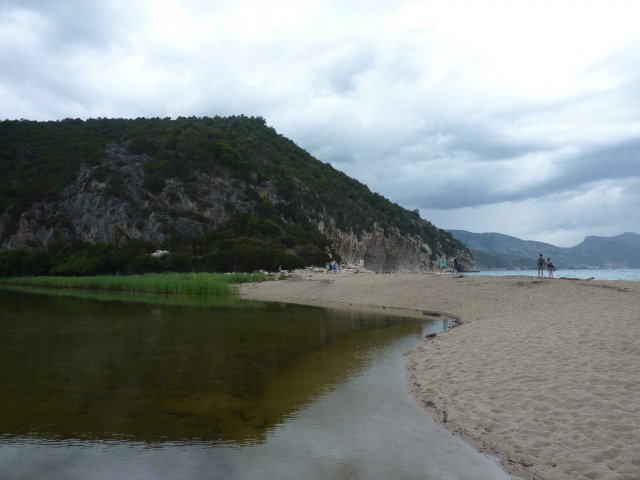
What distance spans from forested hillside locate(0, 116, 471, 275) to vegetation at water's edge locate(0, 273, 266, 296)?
844 centimetres

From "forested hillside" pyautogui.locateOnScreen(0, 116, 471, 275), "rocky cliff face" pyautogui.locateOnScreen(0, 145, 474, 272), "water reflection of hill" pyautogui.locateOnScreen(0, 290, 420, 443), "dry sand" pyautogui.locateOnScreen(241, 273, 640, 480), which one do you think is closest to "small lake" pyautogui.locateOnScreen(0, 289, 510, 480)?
"water reflection of hill" pyautogui.locateOnScreen(0, 290, 420, 443)

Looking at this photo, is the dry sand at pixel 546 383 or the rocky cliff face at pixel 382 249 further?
the rocky cliff face at pixel 382 249

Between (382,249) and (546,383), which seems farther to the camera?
(382,249)

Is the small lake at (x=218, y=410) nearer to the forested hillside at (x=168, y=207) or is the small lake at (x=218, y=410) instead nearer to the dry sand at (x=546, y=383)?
the dry sand at (x=546, y=383)

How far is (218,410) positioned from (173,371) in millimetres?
3580

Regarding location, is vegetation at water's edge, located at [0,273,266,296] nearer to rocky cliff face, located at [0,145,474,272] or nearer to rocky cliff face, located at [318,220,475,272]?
rocky cliff face, located at [0,145,474,272]

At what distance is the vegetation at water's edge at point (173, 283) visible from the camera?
40.2 metres

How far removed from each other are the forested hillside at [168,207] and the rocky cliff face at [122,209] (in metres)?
0.17

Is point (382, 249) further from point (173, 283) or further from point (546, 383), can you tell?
point (546, 383)

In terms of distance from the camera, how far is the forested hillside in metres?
65.7

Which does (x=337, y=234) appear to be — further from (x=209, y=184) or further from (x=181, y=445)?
(x=181, y=445)

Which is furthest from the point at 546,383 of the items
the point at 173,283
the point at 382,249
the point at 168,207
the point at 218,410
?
the point at 382,249

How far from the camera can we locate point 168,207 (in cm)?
7606

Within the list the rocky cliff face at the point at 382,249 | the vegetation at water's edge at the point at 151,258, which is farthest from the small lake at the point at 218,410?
the rocky cliff face at the point at 382,249
